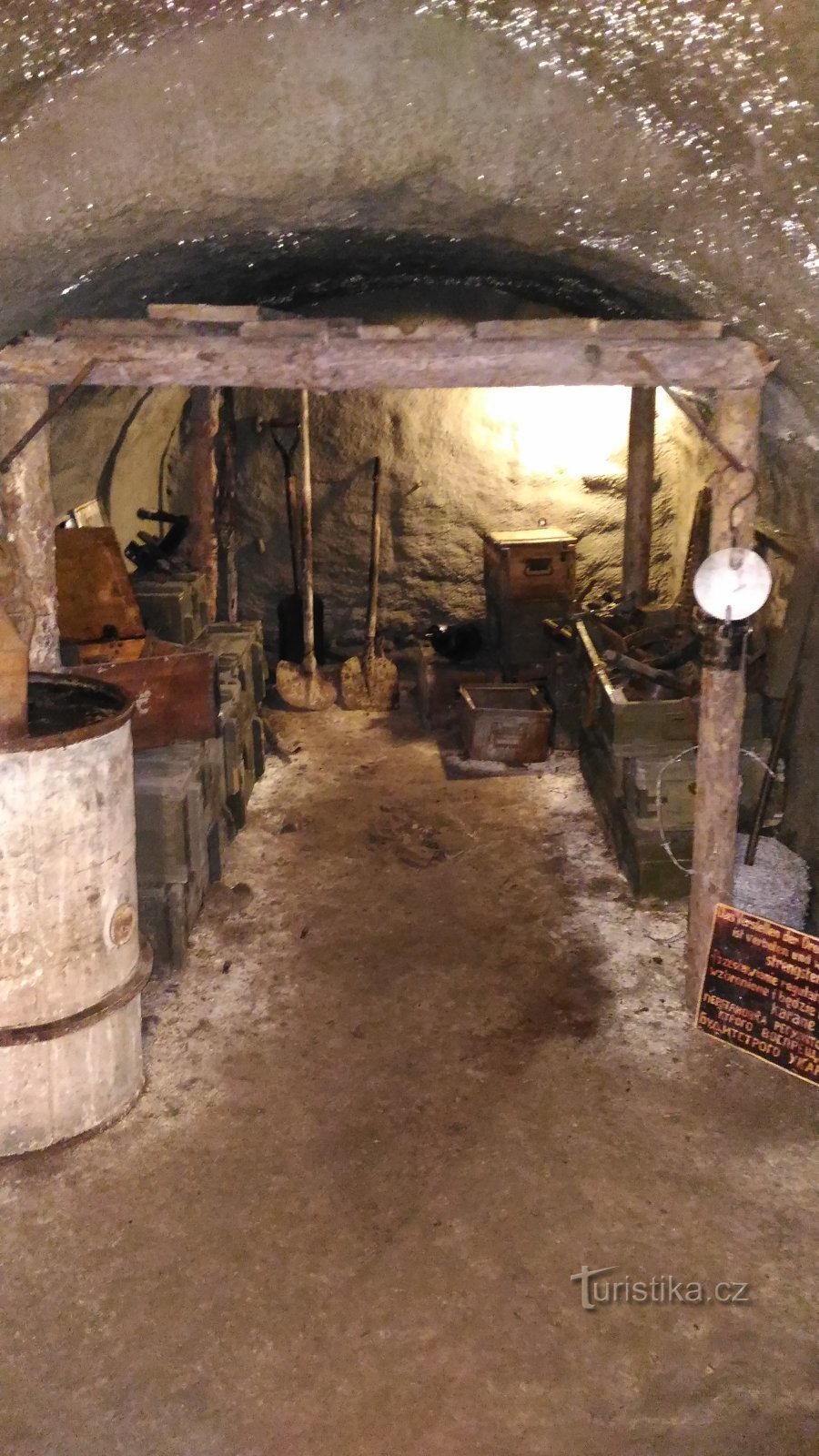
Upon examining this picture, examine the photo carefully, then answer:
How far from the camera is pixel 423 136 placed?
12.5 ft

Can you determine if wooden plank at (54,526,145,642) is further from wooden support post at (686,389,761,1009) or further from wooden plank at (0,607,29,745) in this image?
wooden support post at (686,389,761,1009)

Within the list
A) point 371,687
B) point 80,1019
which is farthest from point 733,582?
point 371,687

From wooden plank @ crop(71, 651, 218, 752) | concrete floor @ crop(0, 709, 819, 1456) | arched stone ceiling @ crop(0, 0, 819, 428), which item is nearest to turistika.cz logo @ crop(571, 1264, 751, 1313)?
concrete floor @ crop(0, 709, 819, 1456)

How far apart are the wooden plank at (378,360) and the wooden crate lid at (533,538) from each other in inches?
171

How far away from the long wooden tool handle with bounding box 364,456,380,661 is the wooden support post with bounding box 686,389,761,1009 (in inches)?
206

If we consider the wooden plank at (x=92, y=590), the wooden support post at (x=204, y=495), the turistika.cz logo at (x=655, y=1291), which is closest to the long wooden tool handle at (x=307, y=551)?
the wooden support post at (x=204, y=495)

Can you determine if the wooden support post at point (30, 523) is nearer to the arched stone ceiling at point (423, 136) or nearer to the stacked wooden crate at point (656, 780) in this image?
the arched stone ceiling at point (423, 136)

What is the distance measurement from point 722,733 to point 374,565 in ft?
18.6

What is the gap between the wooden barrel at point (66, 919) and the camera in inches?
153

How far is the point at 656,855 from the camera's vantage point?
5984 millimetres

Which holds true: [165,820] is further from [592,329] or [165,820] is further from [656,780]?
[592,329]

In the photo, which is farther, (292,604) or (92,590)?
(292,604)

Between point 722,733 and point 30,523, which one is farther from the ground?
point 30,523

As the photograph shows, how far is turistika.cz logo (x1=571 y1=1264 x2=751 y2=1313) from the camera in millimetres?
3543
